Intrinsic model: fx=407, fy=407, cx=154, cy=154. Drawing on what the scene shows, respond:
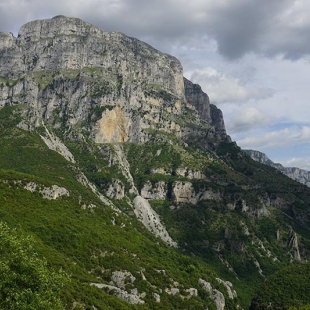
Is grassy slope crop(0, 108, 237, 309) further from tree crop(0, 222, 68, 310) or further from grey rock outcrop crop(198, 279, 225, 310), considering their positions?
tree crop(0, 222, 68, 310)

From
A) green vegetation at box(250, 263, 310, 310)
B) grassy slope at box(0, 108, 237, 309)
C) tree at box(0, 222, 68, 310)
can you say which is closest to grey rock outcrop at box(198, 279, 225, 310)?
grassy slope at box(0, 108, 237, 309)

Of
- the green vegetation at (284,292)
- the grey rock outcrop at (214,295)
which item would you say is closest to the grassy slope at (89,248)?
the grey rock outcrop at (214,295)

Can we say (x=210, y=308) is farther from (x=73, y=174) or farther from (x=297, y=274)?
(x=73, y=174)

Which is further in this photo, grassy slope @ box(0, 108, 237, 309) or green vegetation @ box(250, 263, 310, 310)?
green vegetation @ box(250, 263, 310, 310)

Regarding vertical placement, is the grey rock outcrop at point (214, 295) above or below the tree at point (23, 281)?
below

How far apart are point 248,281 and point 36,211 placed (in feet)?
369

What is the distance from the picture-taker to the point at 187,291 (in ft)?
315

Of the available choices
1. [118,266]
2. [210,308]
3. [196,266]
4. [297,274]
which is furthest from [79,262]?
[297,274]

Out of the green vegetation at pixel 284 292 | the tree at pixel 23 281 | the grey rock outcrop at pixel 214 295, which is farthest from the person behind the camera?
the green vegetation at pixel 284 292

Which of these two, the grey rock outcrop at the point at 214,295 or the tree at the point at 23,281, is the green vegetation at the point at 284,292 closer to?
the grey rock outcrop at the point at 214,295

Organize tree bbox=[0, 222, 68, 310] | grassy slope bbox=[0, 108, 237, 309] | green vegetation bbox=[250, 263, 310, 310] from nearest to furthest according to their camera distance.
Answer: tree bbox=[0, 222, 68, 310] < grassy slope bbox=[0, 108, 237, 309] < green vegetation bbox=[250, 263, 310, 310]

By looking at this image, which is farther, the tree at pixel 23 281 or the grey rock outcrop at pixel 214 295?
the grey rock outcrop at pixel 214 295

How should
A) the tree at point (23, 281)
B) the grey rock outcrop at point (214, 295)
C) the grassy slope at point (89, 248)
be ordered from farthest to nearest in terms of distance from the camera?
the grey rock outcrop at point (214, 295)
the grassy slope at point (89, 248)
the tree at point (23, 281)

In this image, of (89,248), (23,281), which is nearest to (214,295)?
(89,248)
